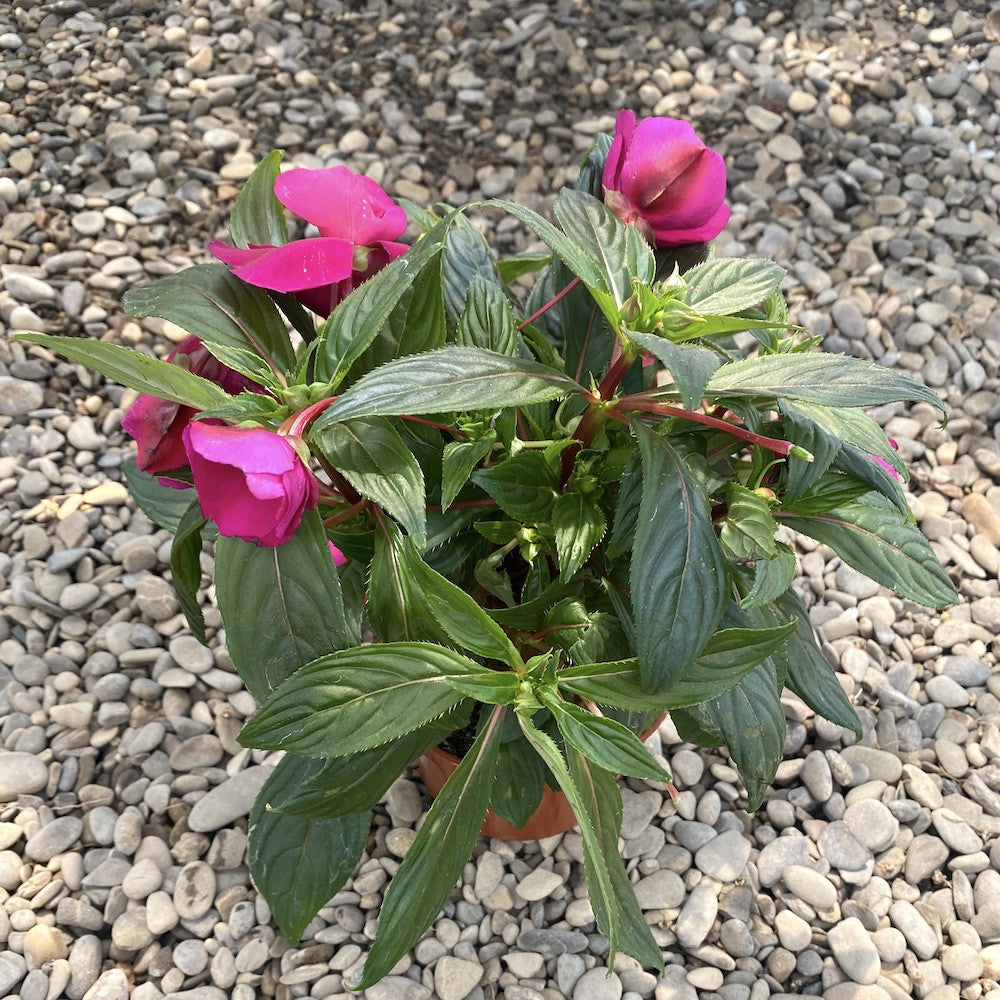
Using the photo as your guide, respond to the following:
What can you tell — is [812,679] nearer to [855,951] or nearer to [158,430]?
[855,951]

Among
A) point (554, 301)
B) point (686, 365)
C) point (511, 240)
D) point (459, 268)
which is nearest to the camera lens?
point (686, 365)

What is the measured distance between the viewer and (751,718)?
Result: 93cm

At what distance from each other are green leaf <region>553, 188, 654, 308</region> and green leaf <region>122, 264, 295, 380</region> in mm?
280

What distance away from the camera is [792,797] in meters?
1.33

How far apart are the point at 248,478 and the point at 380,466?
0.14 m

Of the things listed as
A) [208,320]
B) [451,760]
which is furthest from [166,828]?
[208,320]

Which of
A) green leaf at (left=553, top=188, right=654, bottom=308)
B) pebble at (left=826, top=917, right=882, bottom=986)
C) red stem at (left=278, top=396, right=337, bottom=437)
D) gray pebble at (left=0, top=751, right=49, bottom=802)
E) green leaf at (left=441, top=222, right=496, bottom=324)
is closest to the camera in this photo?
red stem at (left=278, top=396, right=337, bottom=437)

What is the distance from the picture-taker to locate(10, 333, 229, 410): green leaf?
634mm

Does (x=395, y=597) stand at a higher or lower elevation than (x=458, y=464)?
lower

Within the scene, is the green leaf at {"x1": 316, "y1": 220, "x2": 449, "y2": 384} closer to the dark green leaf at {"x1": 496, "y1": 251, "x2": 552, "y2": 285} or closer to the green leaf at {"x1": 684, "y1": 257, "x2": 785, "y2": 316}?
the green leaf at {"x1": 684, "y1": 257, "x2": 785, "y2": 316}

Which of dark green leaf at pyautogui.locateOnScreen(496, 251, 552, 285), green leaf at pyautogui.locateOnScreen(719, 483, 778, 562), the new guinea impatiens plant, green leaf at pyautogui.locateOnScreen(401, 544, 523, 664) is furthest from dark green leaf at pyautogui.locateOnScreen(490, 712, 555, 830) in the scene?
dark green leaf at pyautogui.locateOnScreen(496, 251, 552, 285)

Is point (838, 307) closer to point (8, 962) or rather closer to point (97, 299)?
point (97, 299)

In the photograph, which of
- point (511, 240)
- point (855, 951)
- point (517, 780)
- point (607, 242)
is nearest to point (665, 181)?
point (607, 242)

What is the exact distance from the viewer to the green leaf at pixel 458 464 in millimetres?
819
